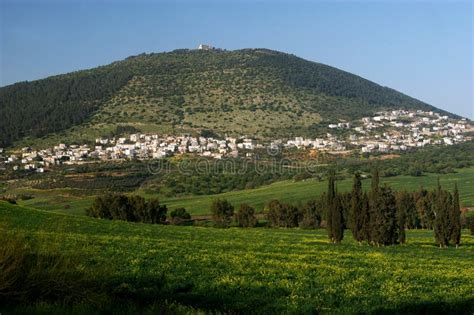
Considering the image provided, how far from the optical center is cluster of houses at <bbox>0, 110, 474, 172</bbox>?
134125mm

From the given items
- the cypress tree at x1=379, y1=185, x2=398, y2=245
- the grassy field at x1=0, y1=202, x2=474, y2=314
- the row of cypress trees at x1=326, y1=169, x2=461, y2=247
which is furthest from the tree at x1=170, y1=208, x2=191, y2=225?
the grassy field at x1=0, y1=202, x2=474, y2=314

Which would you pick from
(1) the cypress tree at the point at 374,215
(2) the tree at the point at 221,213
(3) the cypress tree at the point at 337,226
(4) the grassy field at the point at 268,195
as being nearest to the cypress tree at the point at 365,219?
(1) the cypress tree at the point at 374,215

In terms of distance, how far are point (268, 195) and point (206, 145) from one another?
193 ft

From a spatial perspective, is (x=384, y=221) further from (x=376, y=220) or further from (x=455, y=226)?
(x=455, y=226)

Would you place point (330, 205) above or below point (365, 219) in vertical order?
above

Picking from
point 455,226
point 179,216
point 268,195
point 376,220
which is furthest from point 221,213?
point 455,226

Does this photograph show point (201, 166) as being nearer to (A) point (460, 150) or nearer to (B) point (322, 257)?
(A) point (460, 150)

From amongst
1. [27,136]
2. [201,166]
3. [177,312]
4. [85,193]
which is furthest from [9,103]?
[177,312]

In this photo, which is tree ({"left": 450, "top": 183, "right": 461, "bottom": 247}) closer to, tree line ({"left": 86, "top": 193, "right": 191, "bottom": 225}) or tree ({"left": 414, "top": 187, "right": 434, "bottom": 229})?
tree ({"left": 414, "top": 187, "right": 434, "bottom": 229})

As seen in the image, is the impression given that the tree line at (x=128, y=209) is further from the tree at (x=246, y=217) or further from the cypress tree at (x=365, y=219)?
the cypress tree at (x=365, y=219)

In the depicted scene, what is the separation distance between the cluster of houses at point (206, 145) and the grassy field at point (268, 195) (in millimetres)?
29083

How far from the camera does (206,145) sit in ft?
521

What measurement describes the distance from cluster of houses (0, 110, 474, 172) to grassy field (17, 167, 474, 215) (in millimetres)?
29083

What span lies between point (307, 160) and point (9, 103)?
9987 cm
